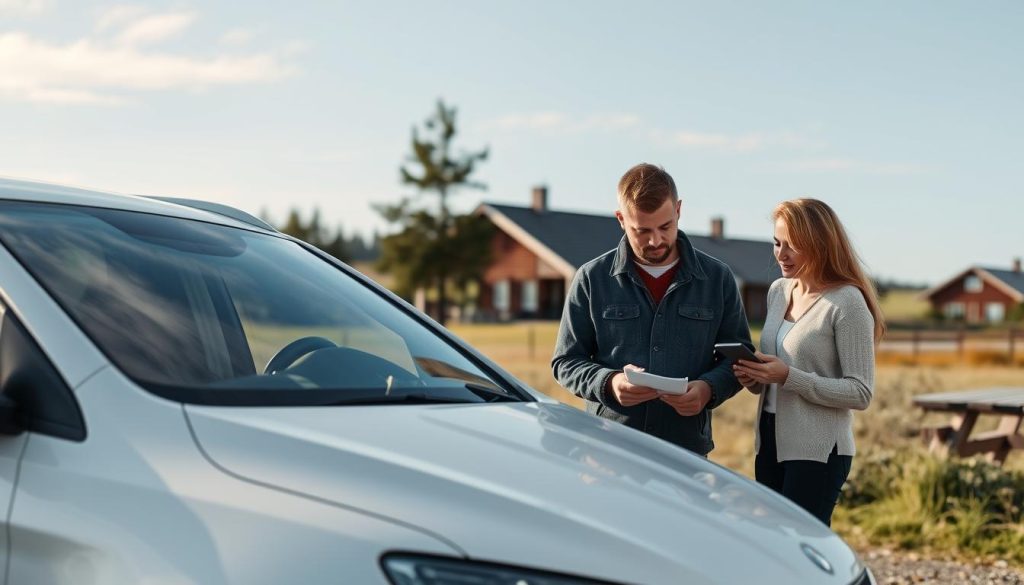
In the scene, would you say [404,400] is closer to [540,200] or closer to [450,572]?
[450,572]

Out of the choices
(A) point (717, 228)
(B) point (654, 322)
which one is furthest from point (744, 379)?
(A) point (717, 228)

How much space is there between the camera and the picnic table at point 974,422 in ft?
25.9

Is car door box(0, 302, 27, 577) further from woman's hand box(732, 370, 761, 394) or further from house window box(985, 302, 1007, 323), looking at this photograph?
house window box(985, 302, 1007, 323)

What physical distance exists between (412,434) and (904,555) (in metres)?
5.04

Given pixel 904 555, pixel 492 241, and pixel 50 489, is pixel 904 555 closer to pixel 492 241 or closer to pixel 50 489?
pixel 50 489

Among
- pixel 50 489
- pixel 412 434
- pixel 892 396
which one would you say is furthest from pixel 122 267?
pixel 892 396

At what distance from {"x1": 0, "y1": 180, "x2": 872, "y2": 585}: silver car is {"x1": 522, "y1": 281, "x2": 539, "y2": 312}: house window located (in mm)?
47574

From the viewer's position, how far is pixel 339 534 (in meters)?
1.94

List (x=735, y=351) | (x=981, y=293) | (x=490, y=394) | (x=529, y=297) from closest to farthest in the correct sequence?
(x=490, y=394) → (x=735, y=351) → (x=529, y=297) → (x=981, y=293)

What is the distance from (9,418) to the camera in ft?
7.13

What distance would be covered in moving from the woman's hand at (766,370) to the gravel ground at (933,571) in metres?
2.46

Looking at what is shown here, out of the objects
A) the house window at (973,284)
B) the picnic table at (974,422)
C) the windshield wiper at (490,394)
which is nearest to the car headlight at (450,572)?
the windshield wiper at (490,394)

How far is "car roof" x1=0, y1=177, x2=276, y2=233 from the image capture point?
2.84 meters

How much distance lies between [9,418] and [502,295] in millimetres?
50298
